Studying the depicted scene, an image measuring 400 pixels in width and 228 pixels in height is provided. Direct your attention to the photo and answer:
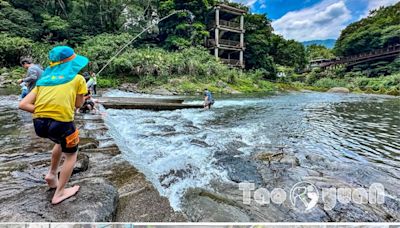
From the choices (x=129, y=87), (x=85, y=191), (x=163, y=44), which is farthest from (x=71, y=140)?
(x=163, y=44)

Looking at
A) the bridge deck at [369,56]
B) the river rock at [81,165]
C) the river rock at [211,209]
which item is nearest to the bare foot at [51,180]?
the river rock at [81,165]

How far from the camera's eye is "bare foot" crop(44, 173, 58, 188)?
131 centimetres

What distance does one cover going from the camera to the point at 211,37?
18.1 m

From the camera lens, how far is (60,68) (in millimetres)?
1178

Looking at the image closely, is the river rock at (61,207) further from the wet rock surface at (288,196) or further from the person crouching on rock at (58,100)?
the wet rock surface at (288,196)

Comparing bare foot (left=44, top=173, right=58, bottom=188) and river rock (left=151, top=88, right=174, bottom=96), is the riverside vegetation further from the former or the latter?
bare foot (left=44, top=173, right=58, bottom=188)

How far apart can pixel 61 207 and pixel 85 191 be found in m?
0.15

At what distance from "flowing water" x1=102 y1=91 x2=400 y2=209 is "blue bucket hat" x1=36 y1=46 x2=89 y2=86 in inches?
40.8

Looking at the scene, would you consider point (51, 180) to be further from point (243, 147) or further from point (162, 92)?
point (162, 92)

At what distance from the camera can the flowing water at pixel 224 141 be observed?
2248 millimetres

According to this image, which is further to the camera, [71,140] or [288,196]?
[288,196]

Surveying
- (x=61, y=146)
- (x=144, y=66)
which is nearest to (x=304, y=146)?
(x=61, y=146)

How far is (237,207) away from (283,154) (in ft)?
4.38

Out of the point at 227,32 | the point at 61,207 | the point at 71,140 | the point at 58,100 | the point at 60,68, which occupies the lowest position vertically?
the point at 61,207
